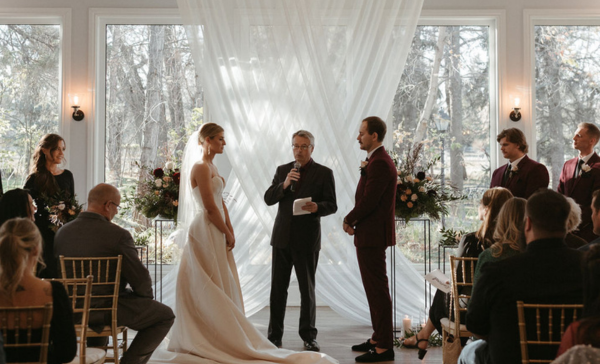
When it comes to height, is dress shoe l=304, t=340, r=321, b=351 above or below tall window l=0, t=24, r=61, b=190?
below

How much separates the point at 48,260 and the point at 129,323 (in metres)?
1.53

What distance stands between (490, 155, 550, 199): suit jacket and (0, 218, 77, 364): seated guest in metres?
3.79

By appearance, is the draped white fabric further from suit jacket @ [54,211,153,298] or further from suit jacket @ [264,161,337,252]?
suit jacket @ [54,211,153,298]

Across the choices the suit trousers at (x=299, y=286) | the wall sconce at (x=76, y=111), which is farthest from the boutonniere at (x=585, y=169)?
the wall sconce at (x=76, y=111)

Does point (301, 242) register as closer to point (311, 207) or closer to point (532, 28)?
point (311, 207)

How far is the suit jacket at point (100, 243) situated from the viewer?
3.86 metres

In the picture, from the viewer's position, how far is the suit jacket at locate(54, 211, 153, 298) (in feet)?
12.7

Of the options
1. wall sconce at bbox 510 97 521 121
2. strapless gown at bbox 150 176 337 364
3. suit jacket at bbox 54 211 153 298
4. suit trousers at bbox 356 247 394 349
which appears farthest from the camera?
wall sconce at bbox 510 97 521 121

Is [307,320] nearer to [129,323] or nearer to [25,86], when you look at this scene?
[129,323]

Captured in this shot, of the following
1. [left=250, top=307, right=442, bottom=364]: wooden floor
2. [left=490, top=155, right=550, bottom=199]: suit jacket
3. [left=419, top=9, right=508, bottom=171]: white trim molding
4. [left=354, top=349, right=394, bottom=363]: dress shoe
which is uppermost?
[left=419, top=9, right=508, bottom=171]: white trim molding

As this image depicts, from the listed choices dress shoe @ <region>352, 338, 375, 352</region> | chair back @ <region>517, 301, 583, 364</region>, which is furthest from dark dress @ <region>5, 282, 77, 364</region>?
dress shoe @ <region>352, 338, 375, 352</region>

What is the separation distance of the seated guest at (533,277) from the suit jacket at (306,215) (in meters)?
2.63

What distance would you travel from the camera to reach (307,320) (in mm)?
5109

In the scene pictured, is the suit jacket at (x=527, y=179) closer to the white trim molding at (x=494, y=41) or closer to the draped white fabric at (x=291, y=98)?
the draped white fabric at (x=291, y=98)
